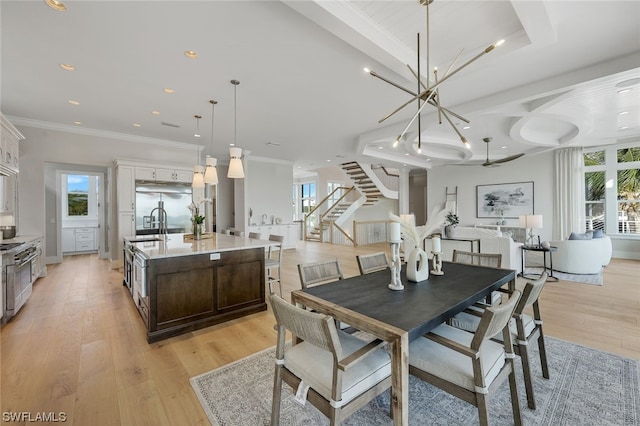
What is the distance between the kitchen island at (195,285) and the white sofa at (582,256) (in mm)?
5696

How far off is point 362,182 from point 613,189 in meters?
6.73

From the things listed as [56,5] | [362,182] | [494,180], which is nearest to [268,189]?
[362,182]

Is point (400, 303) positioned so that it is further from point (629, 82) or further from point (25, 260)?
point (25, 260)

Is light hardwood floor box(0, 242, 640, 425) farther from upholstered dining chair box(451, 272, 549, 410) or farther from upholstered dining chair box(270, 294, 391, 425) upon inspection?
upholstered dining chair box(451, 272, 549, 410)

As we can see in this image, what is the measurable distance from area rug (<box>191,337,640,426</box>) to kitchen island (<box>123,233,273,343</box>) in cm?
89

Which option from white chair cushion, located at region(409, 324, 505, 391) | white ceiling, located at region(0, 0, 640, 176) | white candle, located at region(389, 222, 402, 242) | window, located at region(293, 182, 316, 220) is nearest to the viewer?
white chair cushion, located at region(409, 324, 505, 391)

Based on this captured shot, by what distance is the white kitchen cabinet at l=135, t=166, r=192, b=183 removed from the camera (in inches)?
223

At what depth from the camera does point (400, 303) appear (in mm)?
1591

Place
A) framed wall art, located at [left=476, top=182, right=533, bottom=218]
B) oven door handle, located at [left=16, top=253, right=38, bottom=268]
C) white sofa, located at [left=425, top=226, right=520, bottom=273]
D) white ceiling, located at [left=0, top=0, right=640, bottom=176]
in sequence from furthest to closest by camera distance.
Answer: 1. framed wall art, located at [left=476, top=182, right=533, bottom=218]
2. white sofa, located at [left=425, top=226, right=520, bottom=273]
3. oven door handle, located at [left=16, top=253, right=38, bottom=268]
4. white ceiling, located at [left=0, top=0, right=640, bottom=176]

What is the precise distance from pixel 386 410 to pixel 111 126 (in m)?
6.35

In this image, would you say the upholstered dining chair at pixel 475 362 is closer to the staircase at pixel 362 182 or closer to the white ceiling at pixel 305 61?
the white ceiling at pixel 305 61

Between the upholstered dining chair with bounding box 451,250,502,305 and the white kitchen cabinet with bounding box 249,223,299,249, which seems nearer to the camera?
the upholstered dining chair with bounding box 451,250,502,305

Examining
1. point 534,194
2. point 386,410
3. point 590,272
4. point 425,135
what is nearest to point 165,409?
point 386,410

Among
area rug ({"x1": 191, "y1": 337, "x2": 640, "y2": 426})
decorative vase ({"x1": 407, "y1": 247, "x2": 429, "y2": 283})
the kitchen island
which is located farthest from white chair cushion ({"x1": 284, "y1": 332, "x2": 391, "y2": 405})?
the kitchen island
